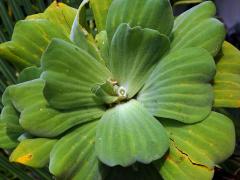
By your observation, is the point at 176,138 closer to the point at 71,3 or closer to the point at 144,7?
the point at 144,7

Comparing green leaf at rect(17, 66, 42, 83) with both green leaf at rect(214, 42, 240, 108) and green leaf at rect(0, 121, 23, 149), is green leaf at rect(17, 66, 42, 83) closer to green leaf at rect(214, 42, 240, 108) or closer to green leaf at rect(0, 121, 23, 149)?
green leaf at rect(0, 121, 23, 149)

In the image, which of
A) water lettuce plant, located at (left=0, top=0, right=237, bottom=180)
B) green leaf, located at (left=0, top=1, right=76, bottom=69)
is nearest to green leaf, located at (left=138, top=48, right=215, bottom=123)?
water lettuce plant, located at (left=0, top=0, right=237, bottom=180)

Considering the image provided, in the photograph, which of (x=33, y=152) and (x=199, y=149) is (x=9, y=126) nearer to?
(x=33, y=152)

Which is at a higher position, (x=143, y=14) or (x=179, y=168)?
(x=143, y=14)

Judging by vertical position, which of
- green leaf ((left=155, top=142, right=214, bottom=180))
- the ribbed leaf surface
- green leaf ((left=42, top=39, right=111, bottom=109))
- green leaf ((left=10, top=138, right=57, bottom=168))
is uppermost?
green leaf ((left=42, top=39, right=111, bottom=109))

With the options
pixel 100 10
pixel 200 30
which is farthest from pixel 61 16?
pixel 200 30

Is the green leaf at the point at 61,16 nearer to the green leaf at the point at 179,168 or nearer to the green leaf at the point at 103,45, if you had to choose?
the green leaf at the point at 103,45

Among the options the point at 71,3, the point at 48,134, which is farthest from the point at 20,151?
the point at 71,3
